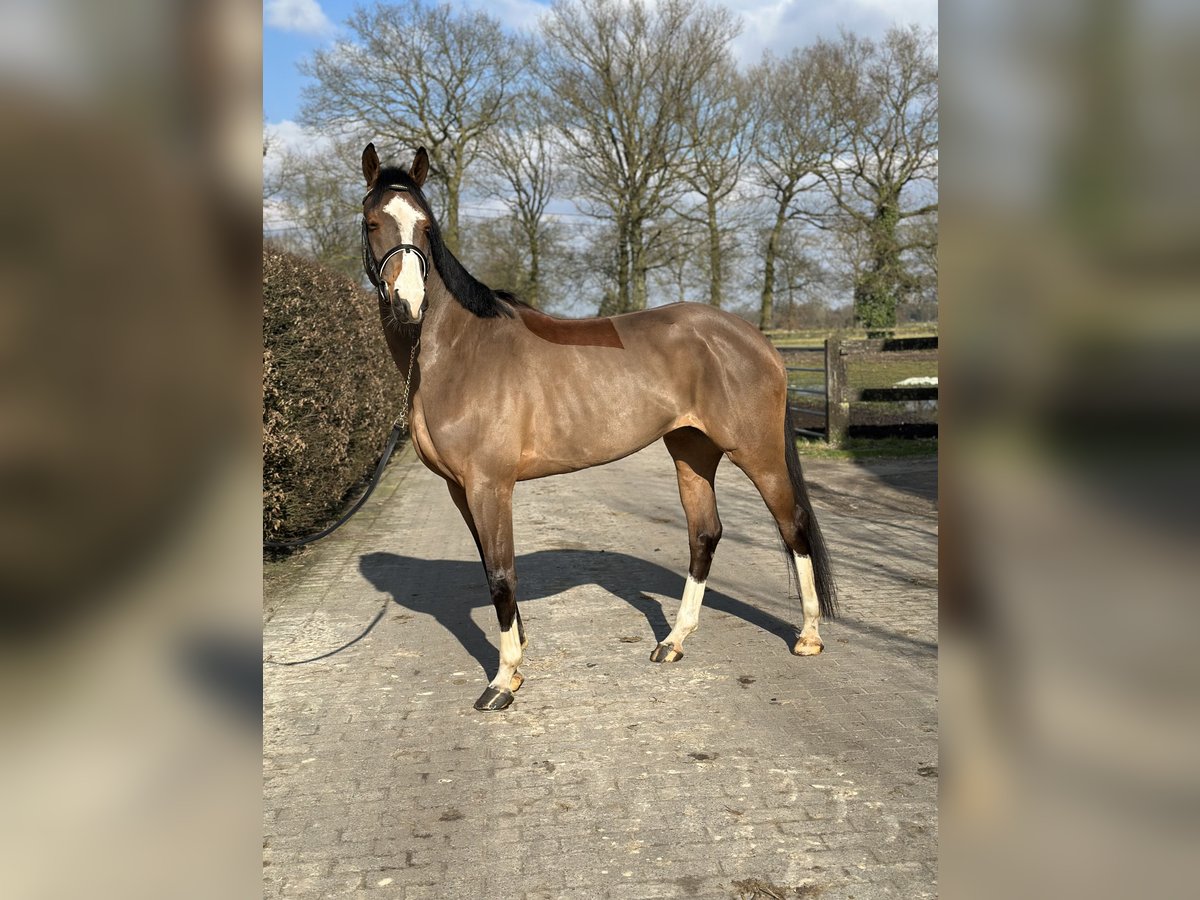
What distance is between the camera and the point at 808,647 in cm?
448

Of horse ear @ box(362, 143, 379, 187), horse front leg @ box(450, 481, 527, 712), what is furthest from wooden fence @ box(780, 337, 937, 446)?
horse ear @ box(362, 143, 379, 187)

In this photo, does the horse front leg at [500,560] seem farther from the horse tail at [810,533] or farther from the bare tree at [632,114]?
the bare tree at [632,114]

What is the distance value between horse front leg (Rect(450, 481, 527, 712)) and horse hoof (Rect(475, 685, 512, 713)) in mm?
17

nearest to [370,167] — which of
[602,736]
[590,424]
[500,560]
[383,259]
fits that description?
[383,259]

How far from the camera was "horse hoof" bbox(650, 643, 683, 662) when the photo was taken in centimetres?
445

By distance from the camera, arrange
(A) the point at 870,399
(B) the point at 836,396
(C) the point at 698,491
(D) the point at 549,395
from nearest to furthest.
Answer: (D) the point at 549,395, (C) the point at 698,491, (B) the point at 836,396, (A) the point at 870,399

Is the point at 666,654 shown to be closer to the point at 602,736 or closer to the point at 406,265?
the point at 602,736

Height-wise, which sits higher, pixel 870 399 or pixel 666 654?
pixel 870 399

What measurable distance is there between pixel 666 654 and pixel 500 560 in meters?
1.02

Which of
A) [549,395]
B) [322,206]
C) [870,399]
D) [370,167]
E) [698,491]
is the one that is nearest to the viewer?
[370,167]

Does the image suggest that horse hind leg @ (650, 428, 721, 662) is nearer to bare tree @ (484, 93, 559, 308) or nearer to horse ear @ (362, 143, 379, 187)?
horse ear @ (362, 143, 379, 187)

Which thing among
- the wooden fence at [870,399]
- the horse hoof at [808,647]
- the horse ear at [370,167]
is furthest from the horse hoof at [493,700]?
the wooden fence at [870,399]
